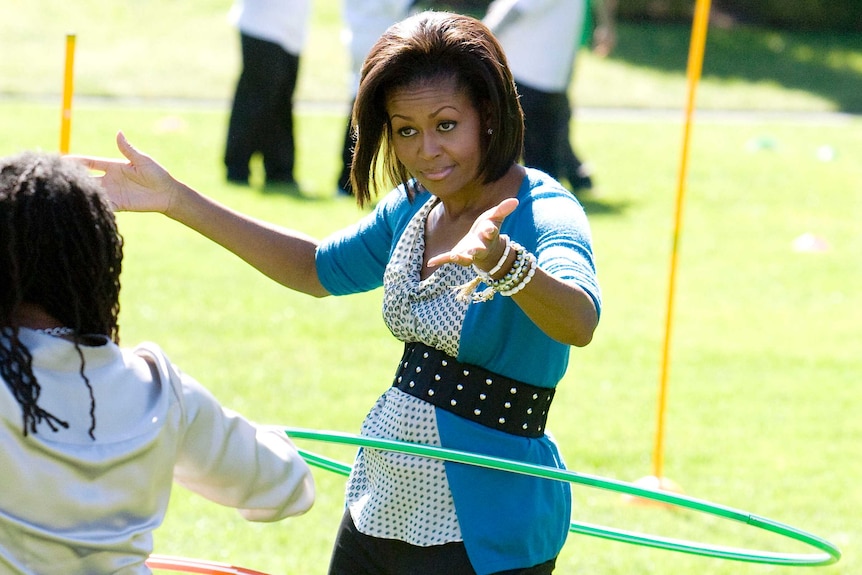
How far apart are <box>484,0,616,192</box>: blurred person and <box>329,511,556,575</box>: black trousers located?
698 centimetres

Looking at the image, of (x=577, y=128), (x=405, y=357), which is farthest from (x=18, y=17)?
(x=405, y=357)

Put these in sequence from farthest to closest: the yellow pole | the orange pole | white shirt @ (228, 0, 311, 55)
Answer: white shirt @ (228, 0, 311, 55) < the orange pole < the yellow pole

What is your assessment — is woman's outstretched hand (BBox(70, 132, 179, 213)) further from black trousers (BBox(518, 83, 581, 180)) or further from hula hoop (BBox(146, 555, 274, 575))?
black trousers (BBox(518, 83, 581, 180))

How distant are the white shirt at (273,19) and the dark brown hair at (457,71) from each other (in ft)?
26.3

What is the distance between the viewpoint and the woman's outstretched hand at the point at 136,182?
330 cm

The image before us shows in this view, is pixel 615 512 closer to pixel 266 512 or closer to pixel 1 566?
pixel 266 512

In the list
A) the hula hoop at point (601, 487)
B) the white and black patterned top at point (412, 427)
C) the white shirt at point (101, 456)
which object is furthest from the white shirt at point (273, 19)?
the white shirt at point (101, 456)

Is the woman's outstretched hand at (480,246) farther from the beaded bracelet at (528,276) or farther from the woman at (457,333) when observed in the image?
the woman at (457,333)

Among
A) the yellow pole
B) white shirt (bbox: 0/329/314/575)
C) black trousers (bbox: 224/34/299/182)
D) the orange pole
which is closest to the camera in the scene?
white shirt (bbox: 0/329/314/575)

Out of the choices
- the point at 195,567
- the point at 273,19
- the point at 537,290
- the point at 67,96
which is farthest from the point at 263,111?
the point at 537,290

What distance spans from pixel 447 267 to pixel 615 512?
3.02m

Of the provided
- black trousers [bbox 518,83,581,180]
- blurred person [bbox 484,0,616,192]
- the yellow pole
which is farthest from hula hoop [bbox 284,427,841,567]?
black trousers [bbox 518,83,581,180]

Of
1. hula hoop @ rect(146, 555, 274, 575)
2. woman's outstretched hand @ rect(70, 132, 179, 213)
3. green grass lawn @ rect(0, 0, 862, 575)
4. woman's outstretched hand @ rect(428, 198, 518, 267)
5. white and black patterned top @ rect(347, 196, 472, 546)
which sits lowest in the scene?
green grass lawn @ rect(0, 0, 862, 575)

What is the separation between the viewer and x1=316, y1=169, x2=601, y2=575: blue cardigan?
296 cm
